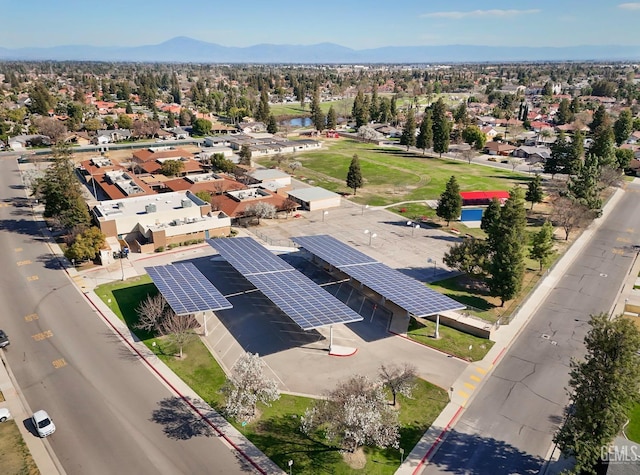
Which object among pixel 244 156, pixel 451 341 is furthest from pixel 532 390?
pixel 244 156

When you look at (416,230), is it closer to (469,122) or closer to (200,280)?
(200,280)

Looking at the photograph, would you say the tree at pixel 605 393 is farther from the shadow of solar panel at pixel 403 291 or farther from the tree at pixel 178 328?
the tree at pixel 178 328

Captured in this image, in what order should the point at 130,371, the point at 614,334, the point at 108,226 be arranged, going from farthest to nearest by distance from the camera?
the point at 108,226
the point at 130,371
the point at 614,334

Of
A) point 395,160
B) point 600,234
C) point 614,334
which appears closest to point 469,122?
point 395,160

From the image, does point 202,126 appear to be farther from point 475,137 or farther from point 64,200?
point 64,200

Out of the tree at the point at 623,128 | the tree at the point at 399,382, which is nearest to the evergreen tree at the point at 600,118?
the tree at the point at 623,128

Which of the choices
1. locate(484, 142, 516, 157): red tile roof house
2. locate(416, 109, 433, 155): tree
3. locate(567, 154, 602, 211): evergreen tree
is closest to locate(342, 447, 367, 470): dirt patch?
locate(567, 154, 602, 211): evergreen tree

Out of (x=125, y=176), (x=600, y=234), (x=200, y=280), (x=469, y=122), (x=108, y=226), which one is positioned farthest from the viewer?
(x=469, y=122)

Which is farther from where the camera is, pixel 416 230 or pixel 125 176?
pixel 125 176
